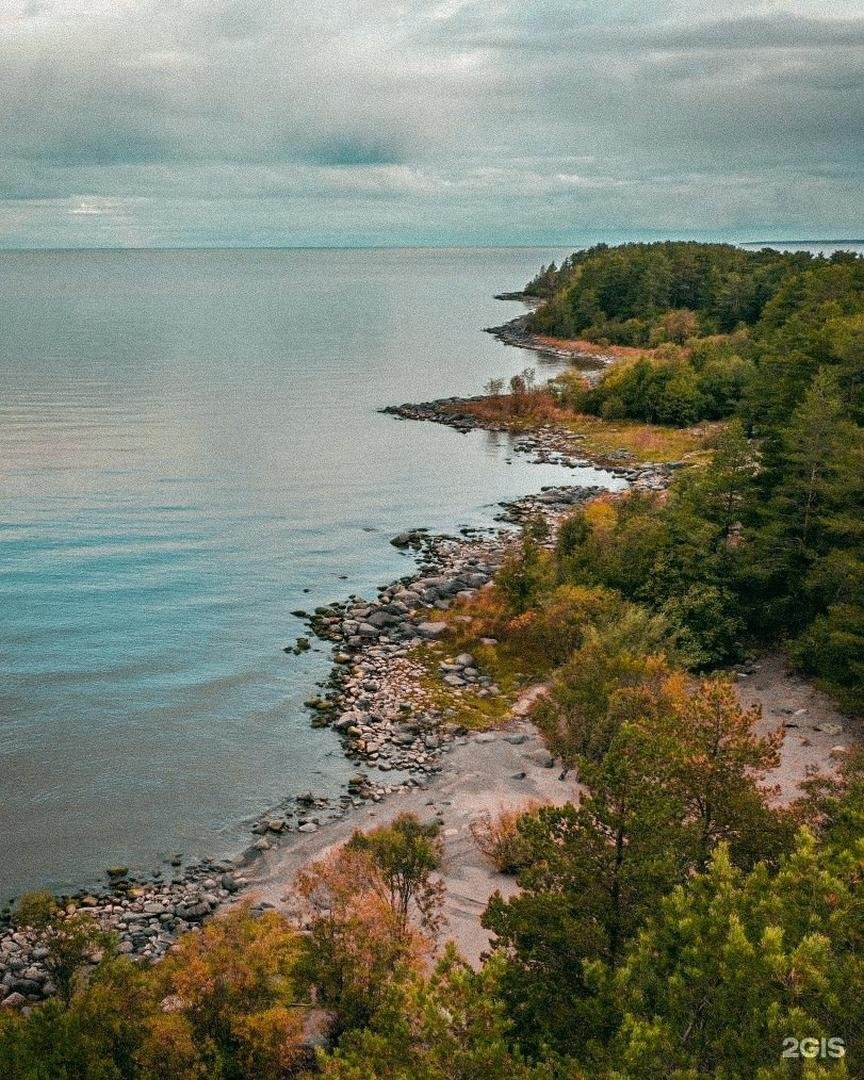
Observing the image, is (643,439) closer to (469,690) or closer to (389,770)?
(469,690)

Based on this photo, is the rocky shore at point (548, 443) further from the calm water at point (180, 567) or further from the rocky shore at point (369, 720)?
the rocky shore at point (369, 720)

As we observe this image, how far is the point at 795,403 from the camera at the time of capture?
49438mm

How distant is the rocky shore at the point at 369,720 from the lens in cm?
2748

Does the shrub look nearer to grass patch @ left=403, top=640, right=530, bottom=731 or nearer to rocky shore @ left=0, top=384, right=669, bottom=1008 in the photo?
rocky shore @ left=0, top=384, right=669, bottom=1008

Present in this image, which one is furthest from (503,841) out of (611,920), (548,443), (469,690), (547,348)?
(547,348)

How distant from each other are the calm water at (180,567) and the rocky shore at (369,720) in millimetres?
1136

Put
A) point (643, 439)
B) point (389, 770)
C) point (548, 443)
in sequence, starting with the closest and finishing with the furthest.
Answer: point (389, 770)
point (643, 439)
point (548, 443)

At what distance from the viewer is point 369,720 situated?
3928 centimetres

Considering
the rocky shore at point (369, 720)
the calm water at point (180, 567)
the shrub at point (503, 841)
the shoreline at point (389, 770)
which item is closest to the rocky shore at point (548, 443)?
the calm water at point (180, 567)

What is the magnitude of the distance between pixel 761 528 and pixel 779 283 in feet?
296

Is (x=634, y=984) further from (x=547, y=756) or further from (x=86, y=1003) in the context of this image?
(x=547, y=756)

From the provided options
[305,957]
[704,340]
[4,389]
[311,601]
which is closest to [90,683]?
[311,601]

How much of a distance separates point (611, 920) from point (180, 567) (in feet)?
140

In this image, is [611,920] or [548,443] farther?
[548,443]
